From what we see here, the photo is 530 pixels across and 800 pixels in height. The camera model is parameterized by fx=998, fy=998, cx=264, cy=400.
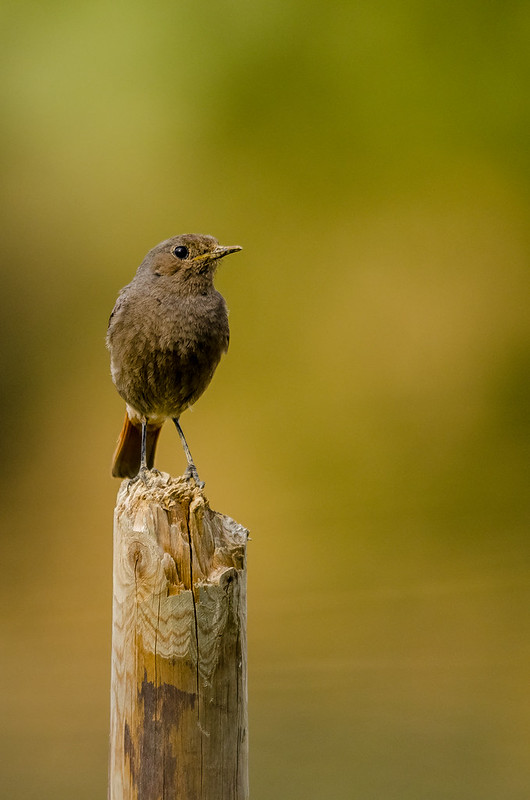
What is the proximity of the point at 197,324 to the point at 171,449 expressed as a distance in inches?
106

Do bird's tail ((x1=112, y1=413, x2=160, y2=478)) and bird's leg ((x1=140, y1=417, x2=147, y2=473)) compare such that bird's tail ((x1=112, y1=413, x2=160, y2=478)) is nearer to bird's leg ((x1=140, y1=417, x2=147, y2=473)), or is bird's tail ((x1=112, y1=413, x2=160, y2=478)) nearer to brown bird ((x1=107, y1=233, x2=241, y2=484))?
bird's leg ((x1=140, y1=417, x2=147, y2=473))

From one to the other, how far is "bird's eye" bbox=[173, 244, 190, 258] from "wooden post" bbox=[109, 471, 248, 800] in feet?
4.46

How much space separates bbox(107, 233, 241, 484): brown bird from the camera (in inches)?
137

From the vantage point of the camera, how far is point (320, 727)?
562 cm

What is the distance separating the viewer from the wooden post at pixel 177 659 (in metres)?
2.27

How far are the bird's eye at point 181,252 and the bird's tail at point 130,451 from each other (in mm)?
737

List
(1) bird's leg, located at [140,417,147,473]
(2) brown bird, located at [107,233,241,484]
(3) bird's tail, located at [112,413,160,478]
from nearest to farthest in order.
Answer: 1. (2) brown bird, located at [107,233,241,484]
2. (1) bird's leg, located at [140,417,147,473]
3. (3) bird's tail, located at [112,413,160,478]

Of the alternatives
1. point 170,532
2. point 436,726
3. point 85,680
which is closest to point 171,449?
point 85,680

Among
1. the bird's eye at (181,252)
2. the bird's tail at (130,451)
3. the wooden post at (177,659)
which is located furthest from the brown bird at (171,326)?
the wooden post at (177,659)

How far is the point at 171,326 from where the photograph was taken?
3.46 m

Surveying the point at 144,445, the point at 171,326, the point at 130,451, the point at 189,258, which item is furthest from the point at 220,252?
the point at 130,451

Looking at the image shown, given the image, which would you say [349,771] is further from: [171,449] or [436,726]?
[171,449]

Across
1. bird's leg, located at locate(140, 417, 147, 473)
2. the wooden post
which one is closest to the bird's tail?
bird's leg, located at locate(140, 417, 147, 473)

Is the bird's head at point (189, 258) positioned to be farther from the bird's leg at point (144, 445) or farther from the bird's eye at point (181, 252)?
the bird's leg at point (144, 445)
